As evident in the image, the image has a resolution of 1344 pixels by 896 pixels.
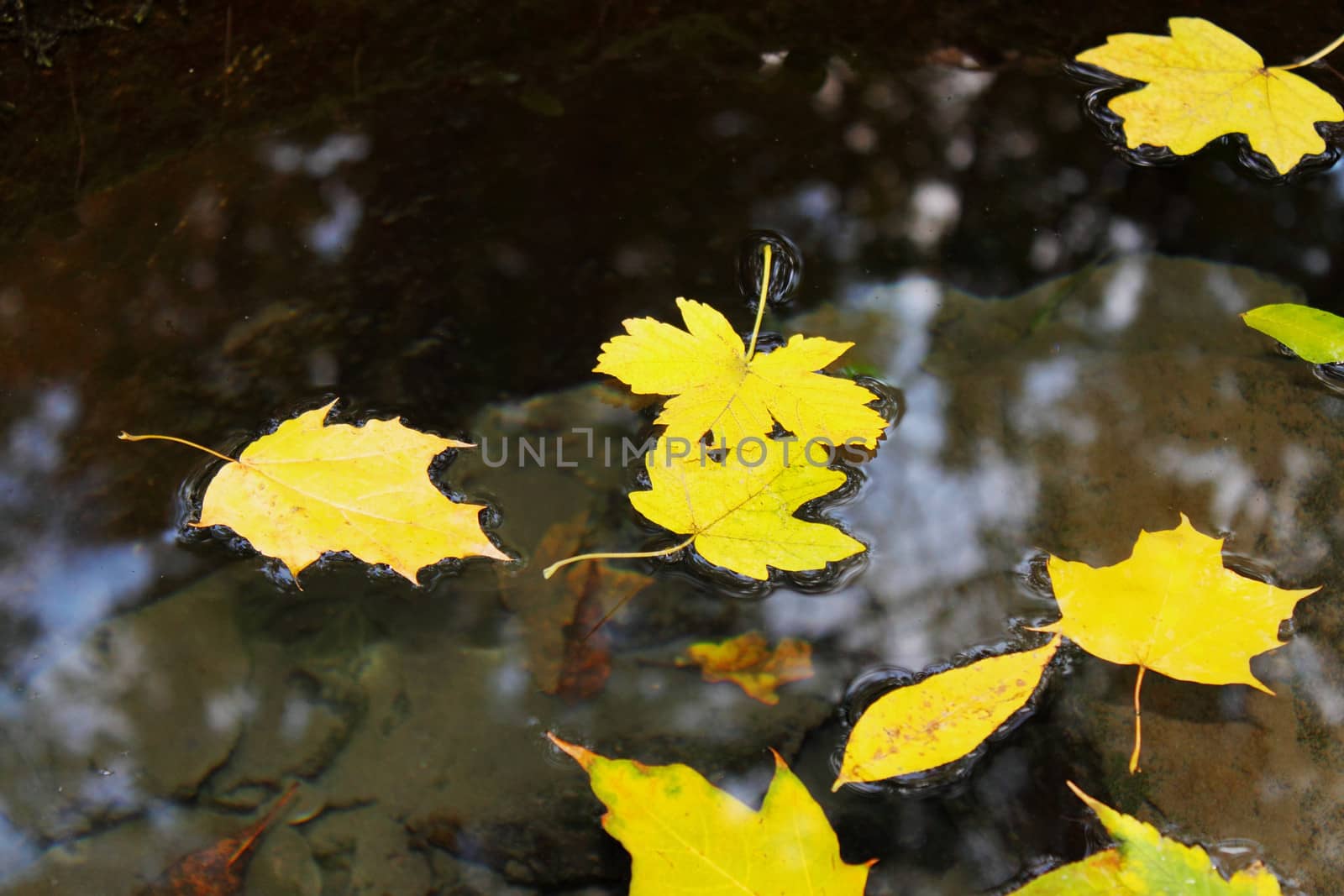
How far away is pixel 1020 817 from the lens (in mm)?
1302

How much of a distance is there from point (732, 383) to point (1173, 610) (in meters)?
0.74

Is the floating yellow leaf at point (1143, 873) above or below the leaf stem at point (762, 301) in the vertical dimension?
below

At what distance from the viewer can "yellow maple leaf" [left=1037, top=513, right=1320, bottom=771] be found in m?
1.34

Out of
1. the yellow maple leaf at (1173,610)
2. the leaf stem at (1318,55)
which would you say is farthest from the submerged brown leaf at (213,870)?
the leaf stem at (1318,55)

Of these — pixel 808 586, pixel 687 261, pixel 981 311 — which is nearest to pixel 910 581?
pixel 808 586

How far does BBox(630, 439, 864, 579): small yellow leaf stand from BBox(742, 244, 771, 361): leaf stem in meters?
0.22

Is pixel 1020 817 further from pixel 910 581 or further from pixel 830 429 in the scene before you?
pixel 830 429

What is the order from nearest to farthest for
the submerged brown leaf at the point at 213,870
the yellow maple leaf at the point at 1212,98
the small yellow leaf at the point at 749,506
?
1. the submerged brown leaf at the point at 213,870
2. the small yellow leaf at the point at 749,506
3. the yellow maple leaf at the point at 1212,98

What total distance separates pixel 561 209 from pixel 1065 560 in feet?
3.64

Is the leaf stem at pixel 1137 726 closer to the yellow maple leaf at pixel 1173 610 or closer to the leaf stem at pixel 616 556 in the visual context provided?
the yellow maple leaf at pixel 1173 610

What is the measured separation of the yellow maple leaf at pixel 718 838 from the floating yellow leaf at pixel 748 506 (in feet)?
1.02

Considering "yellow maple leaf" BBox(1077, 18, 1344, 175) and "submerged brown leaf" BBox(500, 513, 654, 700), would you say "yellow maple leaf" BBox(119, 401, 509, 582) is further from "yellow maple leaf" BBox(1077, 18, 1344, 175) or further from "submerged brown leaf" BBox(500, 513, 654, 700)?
"yellow maple leaf" BBox(1077, 18, 1344, 175)

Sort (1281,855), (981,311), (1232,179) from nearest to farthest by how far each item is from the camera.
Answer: (1281,855), (981,311), (1232,179)

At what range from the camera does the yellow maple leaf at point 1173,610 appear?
1337 millimetres
